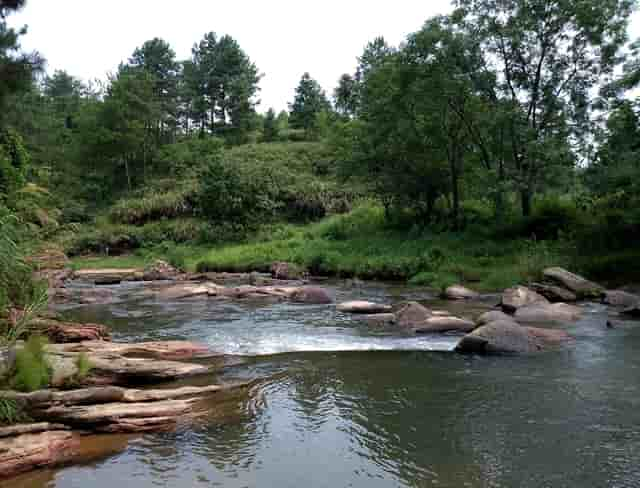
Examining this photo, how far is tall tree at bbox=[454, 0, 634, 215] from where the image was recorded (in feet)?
66.7

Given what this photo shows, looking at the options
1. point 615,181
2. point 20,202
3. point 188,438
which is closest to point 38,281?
point 20,202

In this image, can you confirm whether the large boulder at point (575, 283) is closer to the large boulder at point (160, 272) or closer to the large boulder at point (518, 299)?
the large boulder at point (518, 299)

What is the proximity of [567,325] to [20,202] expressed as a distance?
10937 millimetres

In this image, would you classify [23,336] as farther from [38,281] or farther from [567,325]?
[567,325]

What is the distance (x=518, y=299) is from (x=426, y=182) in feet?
43.7

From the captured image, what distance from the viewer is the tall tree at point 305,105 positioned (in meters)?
62.2

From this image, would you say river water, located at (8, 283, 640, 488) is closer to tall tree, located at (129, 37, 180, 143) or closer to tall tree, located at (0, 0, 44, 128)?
tall tree, located at (0, 0, 44, 128)

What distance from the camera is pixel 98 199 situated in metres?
44.4

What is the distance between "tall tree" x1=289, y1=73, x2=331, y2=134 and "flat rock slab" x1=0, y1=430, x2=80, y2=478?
58.8 meters

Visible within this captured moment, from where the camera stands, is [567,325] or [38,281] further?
[567,325]

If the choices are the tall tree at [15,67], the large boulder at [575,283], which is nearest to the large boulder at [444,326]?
the large boulder at [575,283]

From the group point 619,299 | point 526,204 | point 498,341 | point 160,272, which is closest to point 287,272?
point 160,272

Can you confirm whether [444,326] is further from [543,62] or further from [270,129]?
[270,129]

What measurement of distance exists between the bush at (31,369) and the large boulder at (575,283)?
13353mm
